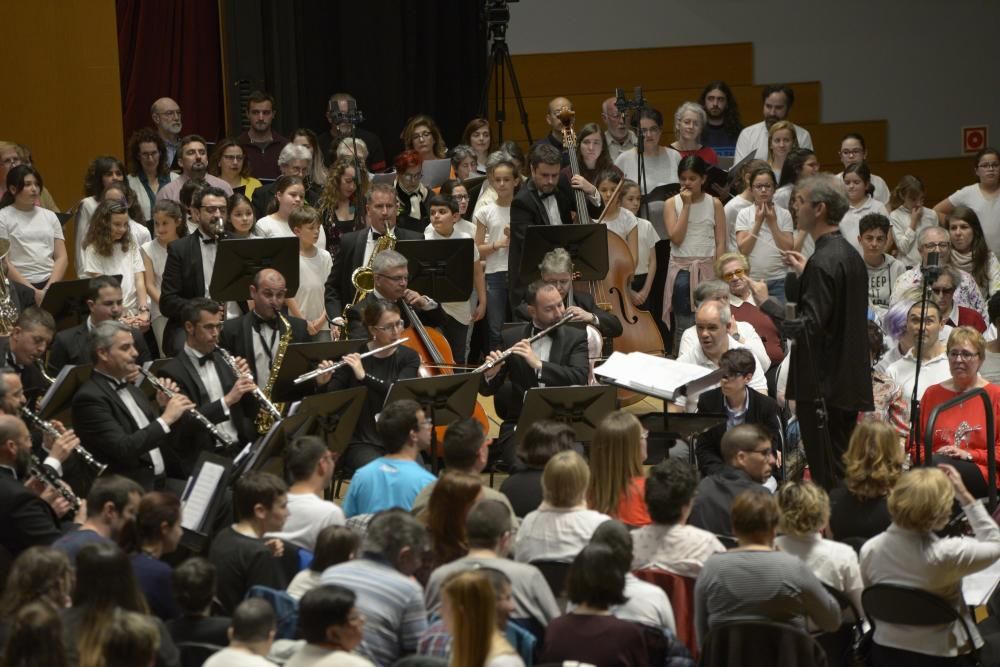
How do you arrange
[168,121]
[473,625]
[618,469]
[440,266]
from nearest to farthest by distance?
[473,625]
[618,469]
[440,266]
[168,121]

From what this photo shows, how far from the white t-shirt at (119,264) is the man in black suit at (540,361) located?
2.07 m

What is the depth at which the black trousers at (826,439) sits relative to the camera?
17.8 feet

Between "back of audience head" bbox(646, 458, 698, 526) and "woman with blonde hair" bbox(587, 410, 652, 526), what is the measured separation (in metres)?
0.53

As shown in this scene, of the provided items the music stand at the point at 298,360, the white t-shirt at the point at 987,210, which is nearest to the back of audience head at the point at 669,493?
the music stand at the point at 298,360

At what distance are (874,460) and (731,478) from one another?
1.56 feet

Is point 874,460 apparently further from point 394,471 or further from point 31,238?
point 31,238

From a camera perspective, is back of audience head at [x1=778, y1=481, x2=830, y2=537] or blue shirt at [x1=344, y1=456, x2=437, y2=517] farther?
blue shirt at [x1=344, y1=456, x2=437, y2=517]

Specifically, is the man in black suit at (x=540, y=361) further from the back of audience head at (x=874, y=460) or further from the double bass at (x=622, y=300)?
the back of audience head at (x=874, y=460)

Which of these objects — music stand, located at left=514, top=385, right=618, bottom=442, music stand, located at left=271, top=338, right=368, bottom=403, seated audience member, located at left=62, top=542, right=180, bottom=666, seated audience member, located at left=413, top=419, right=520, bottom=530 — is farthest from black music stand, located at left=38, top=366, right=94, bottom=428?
seated audience member, located at left=62, top=542, right=180, bottom=666

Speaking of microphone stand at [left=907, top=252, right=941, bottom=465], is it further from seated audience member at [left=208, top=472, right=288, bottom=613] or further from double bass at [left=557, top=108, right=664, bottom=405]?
seated audience member at [left=208, top=472, right=288, bottom=613]

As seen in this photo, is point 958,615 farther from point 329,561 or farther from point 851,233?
point 851,233

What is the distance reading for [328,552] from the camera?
409cm

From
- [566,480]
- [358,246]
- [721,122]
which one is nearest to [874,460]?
[566,480]

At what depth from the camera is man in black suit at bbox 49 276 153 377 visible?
652cm
